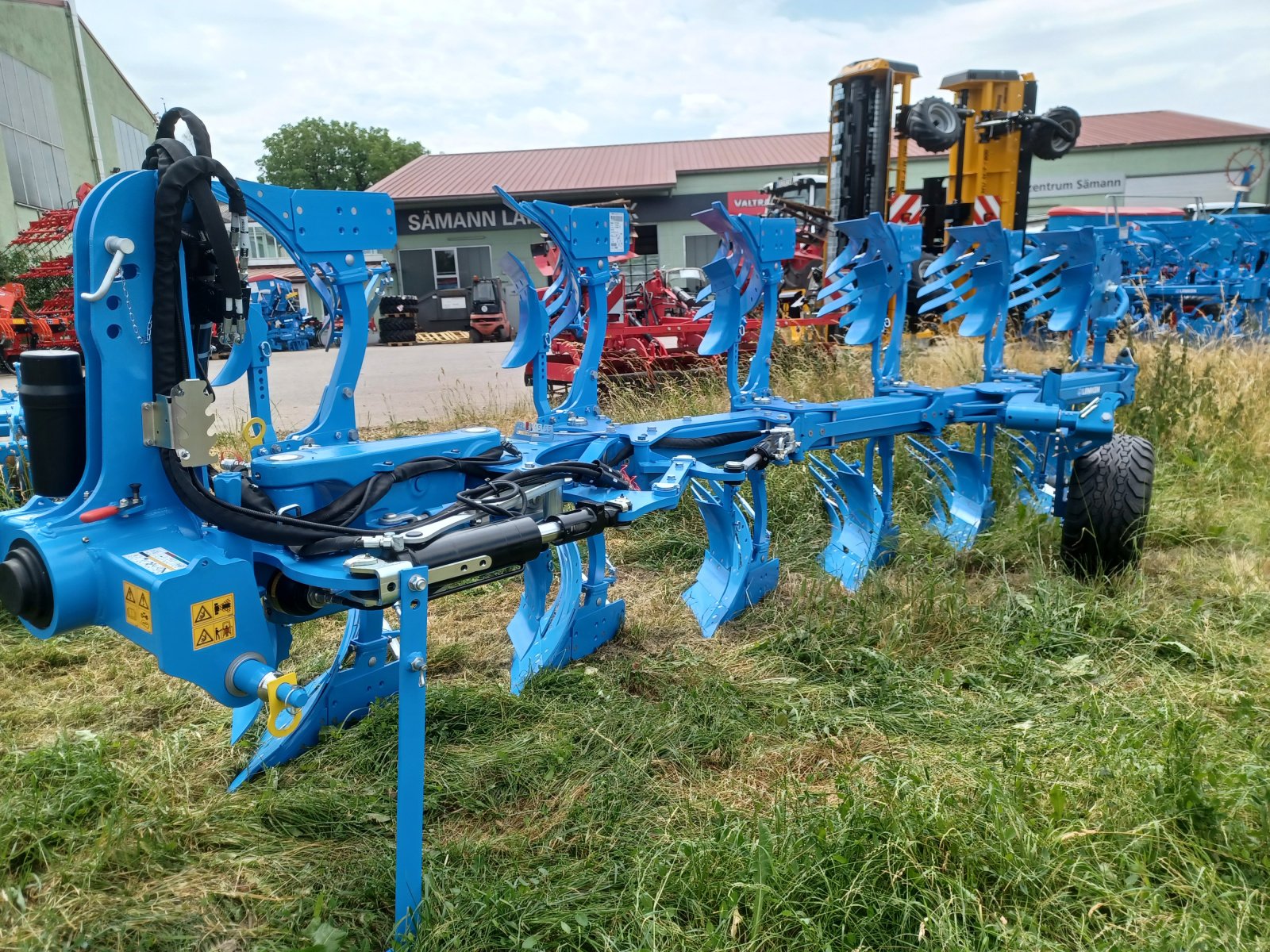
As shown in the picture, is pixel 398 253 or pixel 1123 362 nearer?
pixel 1123 362

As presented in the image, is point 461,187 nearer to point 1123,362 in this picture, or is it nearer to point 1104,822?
point 1123,362

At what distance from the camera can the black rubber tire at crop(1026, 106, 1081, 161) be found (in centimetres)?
838

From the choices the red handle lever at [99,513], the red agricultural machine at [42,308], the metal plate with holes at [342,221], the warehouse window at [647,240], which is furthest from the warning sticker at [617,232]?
the warehouse window at [647,240]

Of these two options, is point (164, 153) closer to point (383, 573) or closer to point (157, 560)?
point (157, 560)

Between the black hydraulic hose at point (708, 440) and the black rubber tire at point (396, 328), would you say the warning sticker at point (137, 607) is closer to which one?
the black hydraulic hose at point (708, 440)

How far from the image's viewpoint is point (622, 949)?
199 cm

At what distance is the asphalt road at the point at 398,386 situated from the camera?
9.55 metres

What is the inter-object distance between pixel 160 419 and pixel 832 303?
3303mm

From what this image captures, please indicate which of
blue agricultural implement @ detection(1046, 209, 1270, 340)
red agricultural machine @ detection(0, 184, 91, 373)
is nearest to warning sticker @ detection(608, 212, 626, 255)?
blue agricultural implement @ detection(1046, 209, 1270, 340)

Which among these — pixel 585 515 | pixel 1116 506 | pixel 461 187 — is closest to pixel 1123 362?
pixel 1116 506

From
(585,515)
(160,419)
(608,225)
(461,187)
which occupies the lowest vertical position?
(585,515)

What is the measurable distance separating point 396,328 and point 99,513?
73.1 ft

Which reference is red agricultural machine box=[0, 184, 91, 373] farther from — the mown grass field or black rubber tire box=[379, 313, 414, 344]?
the mown grass field

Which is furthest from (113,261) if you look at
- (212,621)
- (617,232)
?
(617,232)
